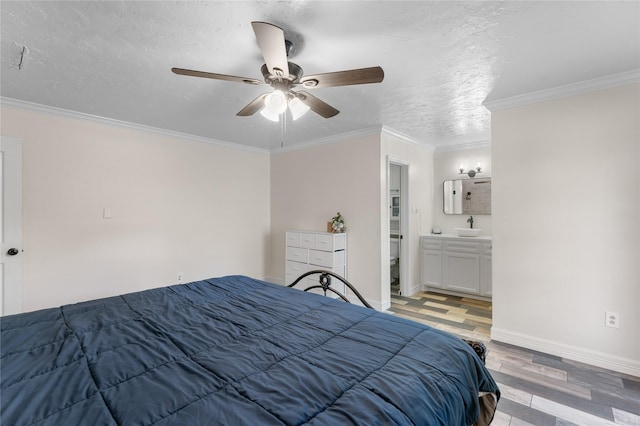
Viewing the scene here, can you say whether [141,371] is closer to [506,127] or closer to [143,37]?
[143,37]

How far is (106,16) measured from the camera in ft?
5.48

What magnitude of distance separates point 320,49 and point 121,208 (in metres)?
3.13

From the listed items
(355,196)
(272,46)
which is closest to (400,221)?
(355,196)

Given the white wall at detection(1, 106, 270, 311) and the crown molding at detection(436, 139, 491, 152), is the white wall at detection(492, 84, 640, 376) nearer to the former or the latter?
the crown molding at detection(436, 139, 491, 152)

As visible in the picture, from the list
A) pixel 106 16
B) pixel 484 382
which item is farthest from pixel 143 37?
pixel 484 382

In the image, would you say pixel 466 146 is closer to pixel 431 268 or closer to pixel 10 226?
pixel 431 268

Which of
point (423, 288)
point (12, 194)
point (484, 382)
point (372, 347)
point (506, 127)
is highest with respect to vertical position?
point (506, 127)

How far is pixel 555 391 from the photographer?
85.6 inches

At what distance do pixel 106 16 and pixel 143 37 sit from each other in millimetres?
220

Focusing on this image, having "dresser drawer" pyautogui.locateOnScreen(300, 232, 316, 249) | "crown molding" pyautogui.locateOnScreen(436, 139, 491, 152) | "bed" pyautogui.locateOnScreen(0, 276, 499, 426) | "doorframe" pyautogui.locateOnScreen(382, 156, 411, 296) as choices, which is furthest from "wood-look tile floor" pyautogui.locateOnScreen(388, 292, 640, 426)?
"crown molding" pyautogui.locateOnScreen(436, 139, 491, 152)

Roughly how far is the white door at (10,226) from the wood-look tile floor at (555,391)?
4.34 m

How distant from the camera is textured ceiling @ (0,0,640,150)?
1629 mm

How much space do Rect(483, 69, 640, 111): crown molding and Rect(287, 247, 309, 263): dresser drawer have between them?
2.91m

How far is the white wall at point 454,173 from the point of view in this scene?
4.74 m
